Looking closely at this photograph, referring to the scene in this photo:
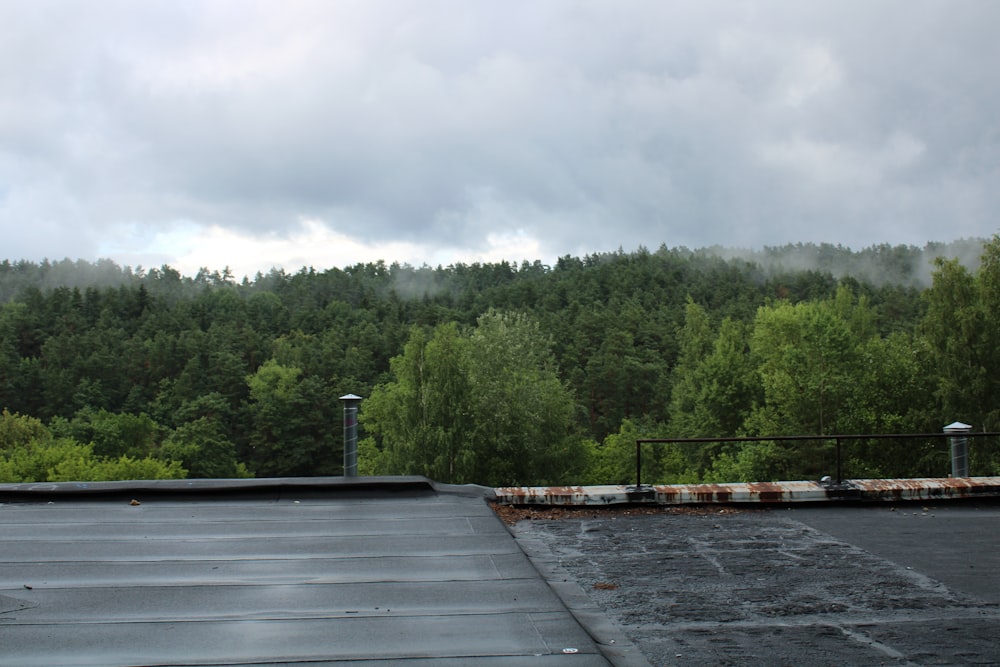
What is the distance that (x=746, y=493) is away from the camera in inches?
355

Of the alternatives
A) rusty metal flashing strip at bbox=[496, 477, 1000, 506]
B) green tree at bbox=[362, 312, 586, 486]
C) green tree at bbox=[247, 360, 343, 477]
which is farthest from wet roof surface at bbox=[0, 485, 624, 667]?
green tree at bbox=[247, 360, 343, 477]

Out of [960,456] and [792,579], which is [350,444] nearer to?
[792,579]

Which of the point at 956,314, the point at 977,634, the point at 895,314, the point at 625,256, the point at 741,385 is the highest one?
the point at 625,256

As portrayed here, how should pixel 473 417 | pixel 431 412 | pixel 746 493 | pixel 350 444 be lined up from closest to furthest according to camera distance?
pixel 746 493
pixel 350 444
pixel 431 412
pixel 473 417

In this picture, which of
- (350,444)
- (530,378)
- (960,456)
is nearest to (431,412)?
(530,378)

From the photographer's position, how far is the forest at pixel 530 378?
115 ft

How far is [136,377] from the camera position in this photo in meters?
81.6

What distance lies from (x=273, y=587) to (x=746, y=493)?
5312 millimetres

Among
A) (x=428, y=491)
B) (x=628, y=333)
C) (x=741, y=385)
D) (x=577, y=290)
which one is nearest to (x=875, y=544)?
(x=428, y=491)

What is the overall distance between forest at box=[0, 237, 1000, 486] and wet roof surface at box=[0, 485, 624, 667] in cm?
2740

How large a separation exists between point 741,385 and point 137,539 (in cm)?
3745

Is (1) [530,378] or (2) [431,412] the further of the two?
(1) [530,378]

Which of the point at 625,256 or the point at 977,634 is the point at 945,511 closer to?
the point at 977,634

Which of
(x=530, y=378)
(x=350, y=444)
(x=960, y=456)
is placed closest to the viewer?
(x=350, y=444)
